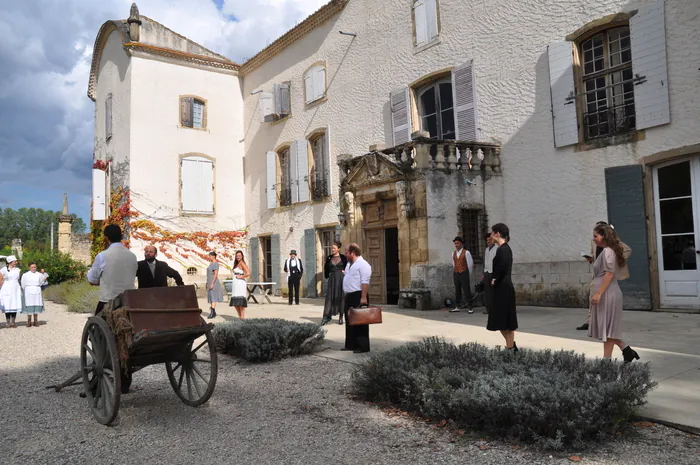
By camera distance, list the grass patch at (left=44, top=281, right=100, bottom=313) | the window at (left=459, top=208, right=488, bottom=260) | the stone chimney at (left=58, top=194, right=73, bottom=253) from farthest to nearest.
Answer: the stone chimney at (left=58, top=194, right=73, bottom=253), the grass patch at (left=44, top=281, right=100, bottom=313), the window at (left=459, top=208, right=488, bottom=260)

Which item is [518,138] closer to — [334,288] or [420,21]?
[420,21]

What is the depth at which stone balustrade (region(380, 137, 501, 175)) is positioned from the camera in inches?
477

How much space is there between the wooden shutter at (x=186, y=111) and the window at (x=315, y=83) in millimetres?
4981

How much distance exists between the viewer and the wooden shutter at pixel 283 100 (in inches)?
766

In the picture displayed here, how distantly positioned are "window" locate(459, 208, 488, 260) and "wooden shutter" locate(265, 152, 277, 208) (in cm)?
894

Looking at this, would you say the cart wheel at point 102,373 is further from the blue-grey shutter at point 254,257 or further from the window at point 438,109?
the blue-grey shutter at point 254,257

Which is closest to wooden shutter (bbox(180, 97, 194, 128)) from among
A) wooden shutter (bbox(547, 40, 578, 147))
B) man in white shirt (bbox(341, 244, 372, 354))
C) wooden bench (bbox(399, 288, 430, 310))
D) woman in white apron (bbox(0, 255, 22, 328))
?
woman in white apron (bbox(0, 255, 22, 328))

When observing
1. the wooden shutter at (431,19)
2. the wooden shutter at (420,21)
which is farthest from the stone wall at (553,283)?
the wooden shutter at (420,21)

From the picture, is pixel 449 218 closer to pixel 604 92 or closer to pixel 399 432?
pixel 604 92

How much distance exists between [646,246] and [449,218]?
12.9ft

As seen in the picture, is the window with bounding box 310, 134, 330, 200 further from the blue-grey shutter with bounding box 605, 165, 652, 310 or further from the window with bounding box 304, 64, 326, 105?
the blue-grey shutter with bounding box 605, 165, 652, 310

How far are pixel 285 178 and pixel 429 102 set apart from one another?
6944 millimetres

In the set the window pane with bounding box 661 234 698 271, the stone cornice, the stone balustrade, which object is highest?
the stone cornice

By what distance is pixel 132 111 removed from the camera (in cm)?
1966
